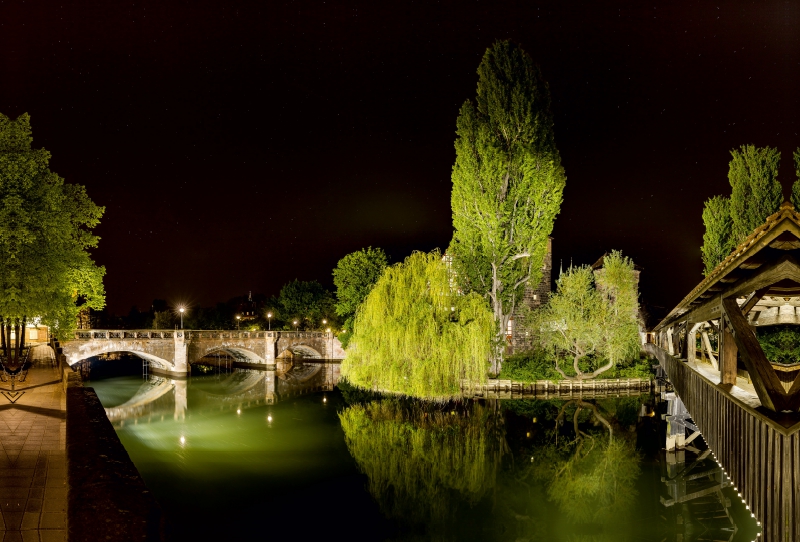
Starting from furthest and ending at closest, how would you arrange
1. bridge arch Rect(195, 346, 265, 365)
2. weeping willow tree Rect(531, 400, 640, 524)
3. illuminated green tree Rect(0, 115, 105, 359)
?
bridge arch Rect(195, 346, 265, 365) → illuminated green tree Rect(0, 115, 105, 359) → weeping willow tree Rect(531, 400, 640, 524)

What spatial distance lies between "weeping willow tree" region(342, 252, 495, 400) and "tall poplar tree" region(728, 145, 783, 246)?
11.4m

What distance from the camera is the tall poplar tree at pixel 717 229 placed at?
2642 cm

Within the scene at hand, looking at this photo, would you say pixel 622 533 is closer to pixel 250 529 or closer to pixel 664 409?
pixel 250 529

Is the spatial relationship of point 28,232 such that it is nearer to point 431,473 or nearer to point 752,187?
point 431,473

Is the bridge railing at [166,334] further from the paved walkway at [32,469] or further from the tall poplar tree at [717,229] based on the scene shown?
the tall poplar tree at [717,229]

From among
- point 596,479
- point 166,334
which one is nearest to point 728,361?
point 596,479

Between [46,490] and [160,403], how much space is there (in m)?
23.6

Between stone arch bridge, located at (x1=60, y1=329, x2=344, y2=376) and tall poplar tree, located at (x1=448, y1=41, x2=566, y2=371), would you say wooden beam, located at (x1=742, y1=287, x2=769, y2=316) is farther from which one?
stone arch bridge, located at (x1=60, y1=329, x2=344, y2=376)

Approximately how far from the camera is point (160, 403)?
27.9m

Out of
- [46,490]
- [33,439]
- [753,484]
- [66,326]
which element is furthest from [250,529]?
[66,326]

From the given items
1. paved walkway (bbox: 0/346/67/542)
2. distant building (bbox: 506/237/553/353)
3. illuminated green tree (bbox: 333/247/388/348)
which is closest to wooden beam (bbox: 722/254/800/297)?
paved walkway (bbox: 0/346/67/542)

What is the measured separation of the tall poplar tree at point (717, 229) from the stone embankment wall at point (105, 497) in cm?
2656

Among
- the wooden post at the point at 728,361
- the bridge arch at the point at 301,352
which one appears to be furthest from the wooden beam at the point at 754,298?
the bridge arch at the point at 301,352

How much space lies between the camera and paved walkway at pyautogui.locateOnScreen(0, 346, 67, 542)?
4.97 m
